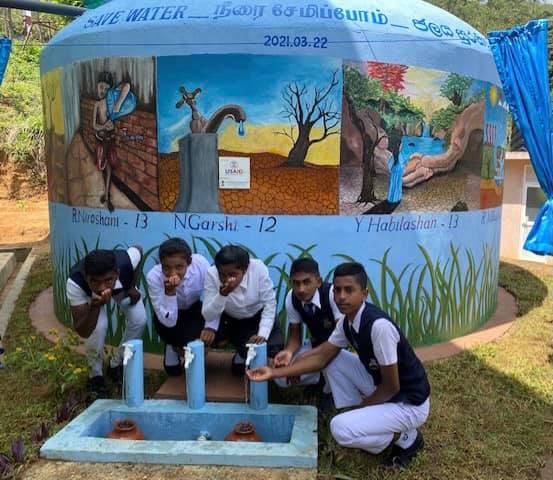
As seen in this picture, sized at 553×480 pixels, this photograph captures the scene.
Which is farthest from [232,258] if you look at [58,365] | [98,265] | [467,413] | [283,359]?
[467,413]

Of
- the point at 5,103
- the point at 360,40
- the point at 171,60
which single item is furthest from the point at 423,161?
the point at 5,103

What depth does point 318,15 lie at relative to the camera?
17.1 ft

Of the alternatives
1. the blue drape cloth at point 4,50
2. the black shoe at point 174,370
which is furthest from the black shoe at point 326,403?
the blue drape cloth at point 4,50

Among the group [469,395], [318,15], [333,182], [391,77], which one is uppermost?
[318,15]

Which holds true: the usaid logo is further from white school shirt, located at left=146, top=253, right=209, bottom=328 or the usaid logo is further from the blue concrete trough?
the blue concrete trough

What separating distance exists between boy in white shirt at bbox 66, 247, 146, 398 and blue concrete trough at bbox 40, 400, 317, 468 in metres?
0.58

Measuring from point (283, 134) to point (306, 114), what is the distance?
0.93 ft

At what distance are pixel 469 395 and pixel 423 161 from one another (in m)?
Answer: 2.32

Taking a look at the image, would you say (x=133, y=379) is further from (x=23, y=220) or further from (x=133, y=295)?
(x=23, y=220)

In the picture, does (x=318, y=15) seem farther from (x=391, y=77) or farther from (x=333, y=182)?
(x=333, y=182)

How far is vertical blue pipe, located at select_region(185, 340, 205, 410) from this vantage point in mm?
3756

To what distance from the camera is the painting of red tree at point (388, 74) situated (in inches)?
208

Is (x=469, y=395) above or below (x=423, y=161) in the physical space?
below

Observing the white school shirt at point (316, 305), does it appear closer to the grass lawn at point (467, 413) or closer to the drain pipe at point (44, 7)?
the grass lawn at point (467, 413)
